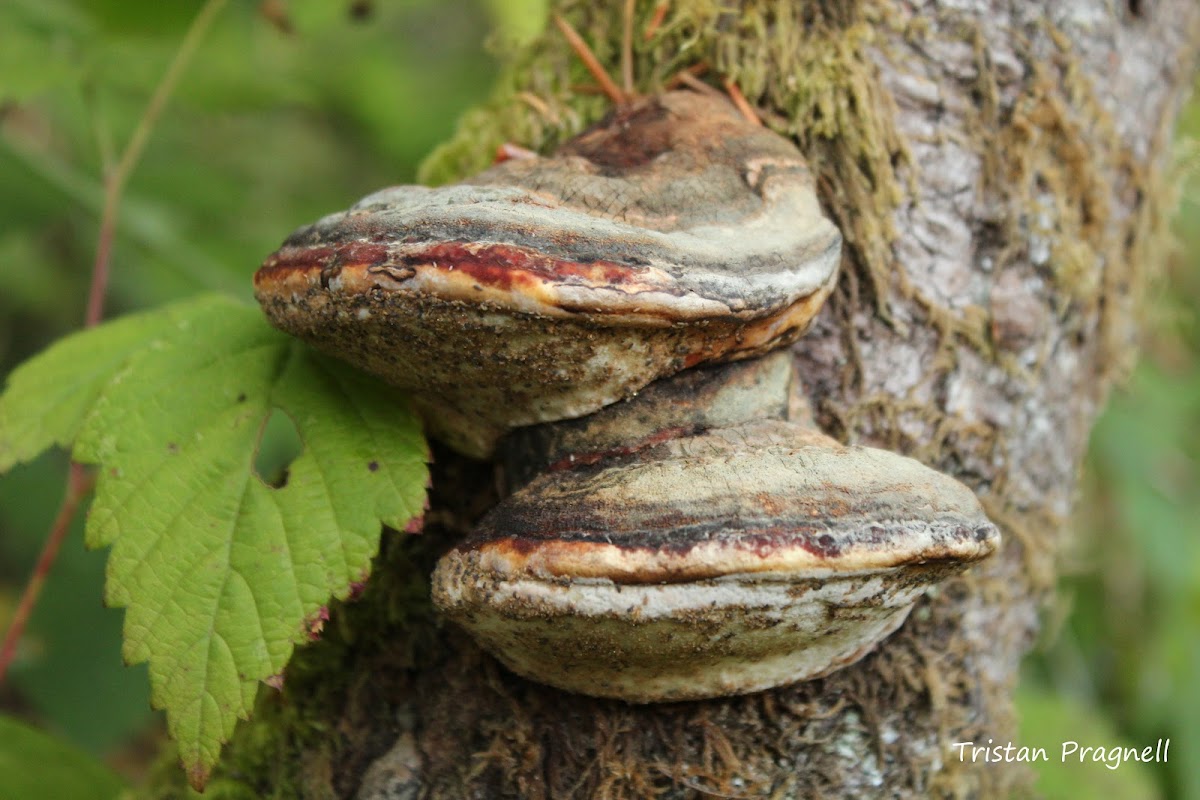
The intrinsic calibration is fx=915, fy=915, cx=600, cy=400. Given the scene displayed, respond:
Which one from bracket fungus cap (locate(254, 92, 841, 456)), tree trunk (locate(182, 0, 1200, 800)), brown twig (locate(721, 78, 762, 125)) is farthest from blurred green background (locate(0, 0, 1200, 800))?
bracket fungus cap (locate(254, 92, 841, 456))

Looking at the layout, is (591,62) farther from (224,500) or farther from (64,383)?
(64,383)

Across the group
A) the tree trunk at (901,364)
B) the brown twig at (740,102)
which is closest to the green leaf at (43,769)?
the tree trunk at (901,364)

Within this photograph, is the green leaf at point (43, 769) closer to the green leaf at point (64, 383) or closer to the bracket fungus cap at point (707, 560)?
the green leaf at point (64, 383)

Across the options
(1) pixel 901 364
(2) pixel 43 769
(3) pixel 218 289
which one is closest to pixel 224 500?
(2) pixel 43 769

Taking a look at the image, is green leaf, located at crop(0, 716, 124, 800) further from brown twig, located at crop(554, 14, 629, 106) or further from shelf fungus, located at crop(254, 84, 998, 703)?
brown twig, located at crop(554, 14, 629, 106)

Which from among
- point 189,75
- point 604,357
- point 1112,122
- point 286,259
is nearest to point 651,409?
point 604,357

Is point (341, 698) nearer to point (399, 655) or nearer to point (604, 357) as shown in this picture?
point (399, 655)
